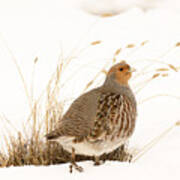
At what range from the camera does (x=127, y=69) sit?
3.13m

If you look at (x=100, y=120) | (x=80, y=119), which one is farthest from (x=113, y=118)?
(x=80, y=119)

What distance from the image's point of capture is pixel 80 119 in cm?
292

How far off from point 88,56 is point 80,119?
3.21m

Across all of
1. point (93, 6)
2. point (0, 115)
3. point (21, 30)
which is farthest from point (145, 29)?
point (0, 115)

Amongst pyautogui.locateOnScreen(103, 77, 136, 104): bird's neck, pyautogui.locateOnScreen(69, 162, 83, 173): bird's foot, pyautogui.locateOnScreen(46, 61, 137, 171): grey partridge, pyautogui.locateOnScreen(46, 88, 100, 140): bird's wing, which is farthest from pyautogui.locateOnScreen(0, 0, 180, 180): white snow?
pyautogui.locateOnScreen(103, 77, 136, 104): bird's neck

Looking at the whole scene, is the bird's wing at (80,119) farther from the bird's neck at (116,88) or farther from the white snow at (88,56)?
the white snow at (88,56)

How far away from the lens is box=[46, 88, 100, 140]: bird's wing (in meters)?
2.85

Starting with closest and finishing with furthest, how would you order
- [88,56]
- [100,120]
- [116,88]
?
1. [100,120]
2. [116,88]
3. [88,56]

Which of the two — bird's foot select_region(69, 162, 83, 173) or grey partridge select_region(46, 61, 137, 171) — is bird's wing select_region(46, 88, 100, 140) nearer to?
grey partridge select_region(46, 61, 137, 171)

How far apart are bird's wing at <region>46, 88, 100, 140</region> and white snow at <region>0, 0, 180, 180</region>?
41cm

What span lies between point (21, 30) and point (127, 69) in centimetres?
414

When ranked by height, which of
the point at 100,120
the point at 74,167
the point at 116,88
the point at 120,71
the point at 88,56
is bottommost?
the point at 74,167

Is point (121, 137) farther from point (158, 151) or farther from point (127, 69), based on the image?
point (158, 151)

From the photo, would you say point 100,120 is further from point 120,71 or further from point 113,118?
point 120,71
